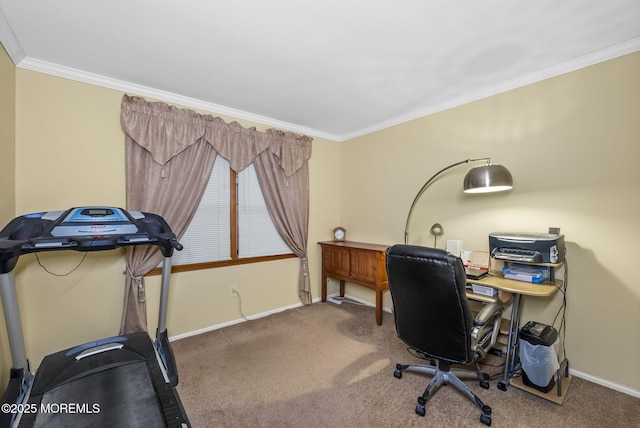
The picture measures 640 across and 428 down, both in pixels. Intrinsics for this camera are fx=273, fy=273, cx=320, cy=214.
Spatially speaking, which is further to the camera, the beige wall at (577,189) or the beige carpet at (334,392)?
the beige wall at (577,189)

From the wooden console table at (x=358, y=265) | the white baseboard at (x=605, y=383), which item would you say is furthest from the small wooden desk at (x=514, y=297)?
the wooden console table at (x=358, y=265)

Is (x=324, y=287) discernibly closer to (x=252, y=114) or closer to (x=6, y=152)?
(x=252, y=114)

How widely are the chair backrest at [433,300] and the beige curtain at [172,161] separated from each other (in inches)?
83.5

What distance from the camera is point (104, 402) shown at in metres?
1.48

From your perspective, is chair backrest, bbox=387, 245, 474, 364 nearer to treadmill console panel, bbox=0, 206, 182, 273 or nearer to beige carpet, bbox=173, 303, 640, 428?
beige carpet, bbox=173, 303, 640, 428

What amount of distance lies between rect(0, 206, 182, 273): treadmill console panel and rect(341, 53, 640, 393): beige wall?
292 centimetres

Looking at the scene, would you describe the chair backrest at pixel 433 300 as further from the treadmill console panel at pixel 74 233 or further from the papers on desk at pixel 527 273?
the treadmill console panel at pixel 74 233

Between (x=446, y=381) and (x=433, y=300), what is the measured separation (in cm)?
71

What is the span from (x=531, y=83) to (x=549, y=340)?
2153 mm

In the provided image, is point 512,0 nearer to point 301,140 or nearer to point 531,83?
point 531,83

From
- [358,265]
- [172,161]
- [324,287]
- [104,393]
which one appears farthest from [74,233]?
[324,287]

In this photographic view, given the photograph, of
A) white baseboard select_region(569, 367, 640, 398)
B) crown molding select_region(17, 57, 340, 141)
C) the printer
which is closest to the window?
crown molding select_region(17, 57, 340, 141)

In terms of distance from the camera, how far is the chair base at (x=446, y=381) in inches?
69.5

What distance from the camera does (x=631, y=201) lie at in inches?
79.5
